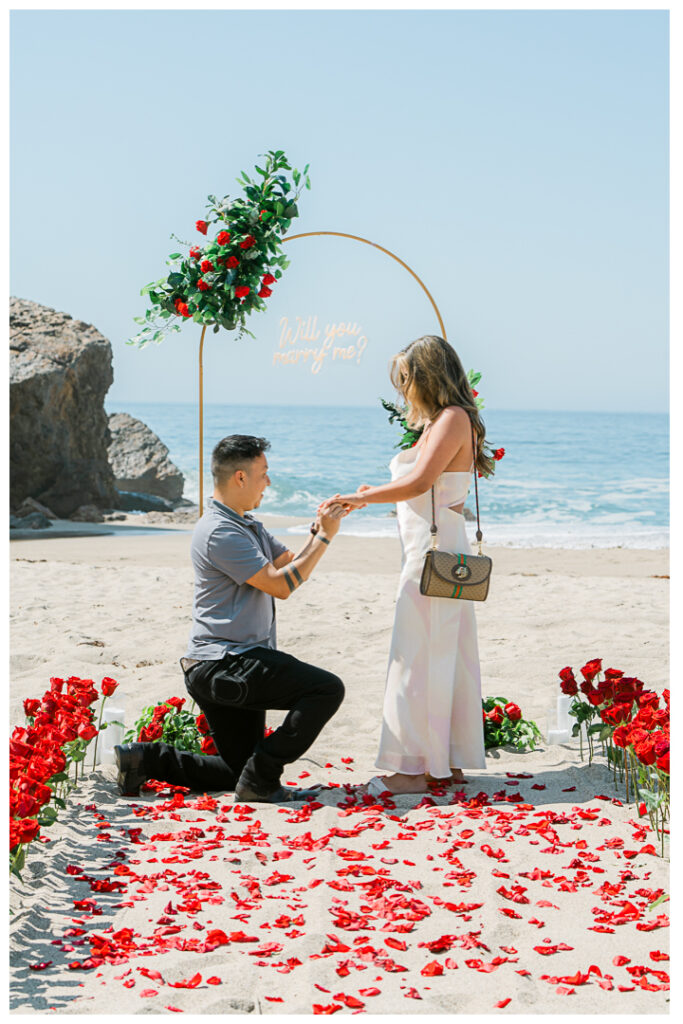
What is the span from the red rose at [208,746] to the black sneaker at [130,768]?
395 mm

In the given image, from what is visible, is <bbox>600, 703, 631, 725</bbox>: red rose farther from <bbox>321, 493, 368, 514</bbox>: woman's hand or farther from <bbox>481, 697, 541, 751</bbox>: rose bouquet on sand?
<bbox>321, 493, 368, 514</bbox>: woman's hand

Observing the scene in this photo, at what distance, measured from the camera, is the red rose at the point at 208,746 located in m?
4.71

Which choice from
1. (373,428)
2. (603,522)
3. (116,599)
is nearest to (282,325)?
Answer: (116,599)

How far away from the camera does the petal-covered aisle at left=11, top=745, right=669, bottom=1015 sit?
2732 mm

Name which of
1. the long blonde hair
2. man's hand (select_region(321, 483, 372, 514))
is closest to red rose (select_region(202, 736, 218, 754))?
man's hand (select_region(321, 483, 372, 514))

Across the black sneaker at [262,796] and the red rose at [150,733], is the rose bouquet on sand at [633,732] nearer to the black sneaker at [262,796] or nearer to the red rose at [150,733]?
the black sneaker at [262,796]

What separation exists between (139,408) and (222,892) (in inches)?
3222

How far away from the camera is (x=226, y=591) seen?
4.29m

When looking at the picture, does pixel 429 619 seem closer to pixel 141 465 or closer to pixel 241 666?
pixel 241 666

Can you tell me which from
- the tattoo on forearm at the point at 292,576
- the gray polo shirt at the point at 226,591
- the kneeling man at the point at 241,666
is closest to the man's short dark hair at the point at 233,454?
the kneeling man at the point at 241,666

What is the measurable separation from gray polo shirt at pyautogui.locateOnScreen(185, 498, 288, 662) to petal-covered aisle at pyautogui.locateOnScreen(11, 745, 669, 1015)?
2.27ft

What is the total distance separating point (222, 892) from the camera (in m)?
3.40

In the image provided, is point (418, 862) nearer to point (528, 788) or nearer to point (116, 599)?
point (528, 788)

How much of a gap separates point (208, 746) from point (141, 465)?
746 inches
